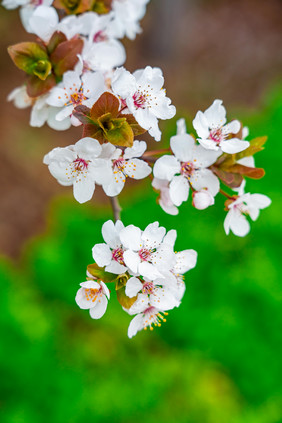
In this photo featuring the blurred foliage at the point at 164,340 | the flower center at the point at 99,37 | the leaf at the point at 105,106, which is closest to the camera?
the leaf at the point at 105,106

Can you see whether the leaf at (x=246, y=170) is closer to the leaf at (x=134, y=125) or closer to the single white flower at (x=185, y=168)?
the single white flower at (x=185, y=168)

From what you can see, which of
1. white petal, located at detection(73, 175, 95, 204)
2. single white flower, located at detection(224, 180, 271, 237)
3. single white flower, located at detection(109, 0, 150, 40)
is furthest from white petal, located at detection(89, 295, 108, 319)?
single white flower, located at detection(109, 0, 150, 40)

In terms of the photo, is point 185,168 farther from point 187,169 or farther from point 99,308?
point 99,308

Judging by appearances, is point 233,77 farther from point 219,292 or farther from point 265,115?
point 219,292

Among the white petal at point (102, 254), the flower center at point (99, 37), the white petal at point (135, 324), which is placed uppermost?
the flower center at point (99, 37)

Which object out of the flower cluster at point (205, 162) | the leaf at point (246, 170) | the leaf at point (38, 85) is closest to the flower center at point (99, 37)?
the leaf at point (38, 85)

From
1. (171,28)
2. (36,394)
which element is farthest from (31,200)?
(171,28)
